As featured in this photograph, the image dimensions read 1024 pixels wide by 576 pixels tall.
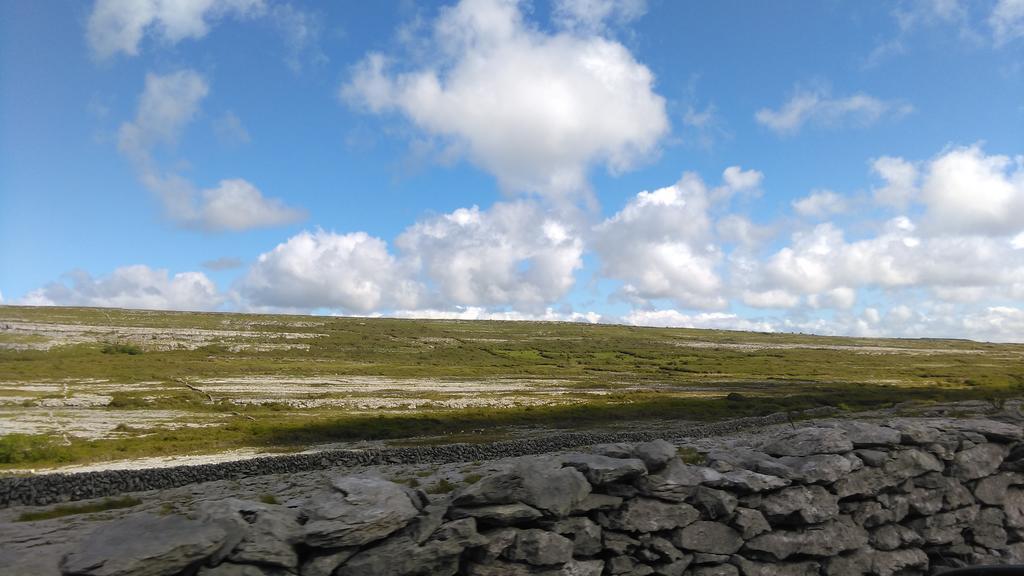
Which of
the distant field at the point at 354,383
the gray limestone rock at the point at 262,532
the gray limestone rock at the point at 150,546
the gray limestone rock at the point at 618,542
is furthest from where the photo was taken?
the distant field at the point at 354,383

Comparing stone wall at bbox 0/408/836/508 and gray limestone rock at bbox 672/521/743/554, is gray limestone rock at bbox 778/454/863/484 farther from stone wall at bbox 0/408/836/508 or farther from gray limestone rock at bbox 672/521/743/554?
stone wall at bbox 0/408/836/508

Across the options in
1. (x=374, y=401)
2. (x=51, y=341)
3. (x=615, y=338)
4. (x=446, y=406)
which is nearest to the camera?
(x=446, y=406)

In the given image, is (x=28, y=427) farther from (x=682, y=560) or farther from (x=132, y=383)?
(x=682, y=560)

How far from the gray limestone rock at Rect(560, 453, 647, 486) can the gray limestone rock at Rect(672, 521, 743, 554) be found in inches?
48.2

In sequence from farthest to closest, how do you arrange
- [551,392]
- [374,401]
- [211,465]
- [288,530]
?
[551,392] → [374,401] → [211,465] → [288,530]

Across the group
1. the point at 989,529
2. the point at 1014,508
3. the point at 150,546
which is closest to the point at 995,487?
the point at 1014,508

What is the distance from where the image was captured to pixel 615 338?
190625 millimetres

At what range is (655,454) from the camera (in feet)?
34.8

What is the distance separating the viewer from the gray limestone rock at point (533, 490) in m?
9.27

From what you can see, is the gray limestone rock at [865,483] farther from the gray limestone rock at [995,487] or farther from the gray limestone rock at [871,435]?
the gray limestone rock at [995,487]

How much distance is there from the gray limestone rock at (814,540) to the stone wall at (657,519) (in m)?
0.03

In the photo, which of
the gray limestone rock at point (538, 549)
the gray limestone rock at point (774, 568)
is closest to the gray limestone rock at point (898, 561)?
the gray limestone rock at point (774, 568)

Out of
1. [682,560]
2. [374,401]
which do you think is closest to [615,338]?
[374,401]

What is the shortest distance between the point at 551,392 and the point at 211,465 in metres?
51.5
